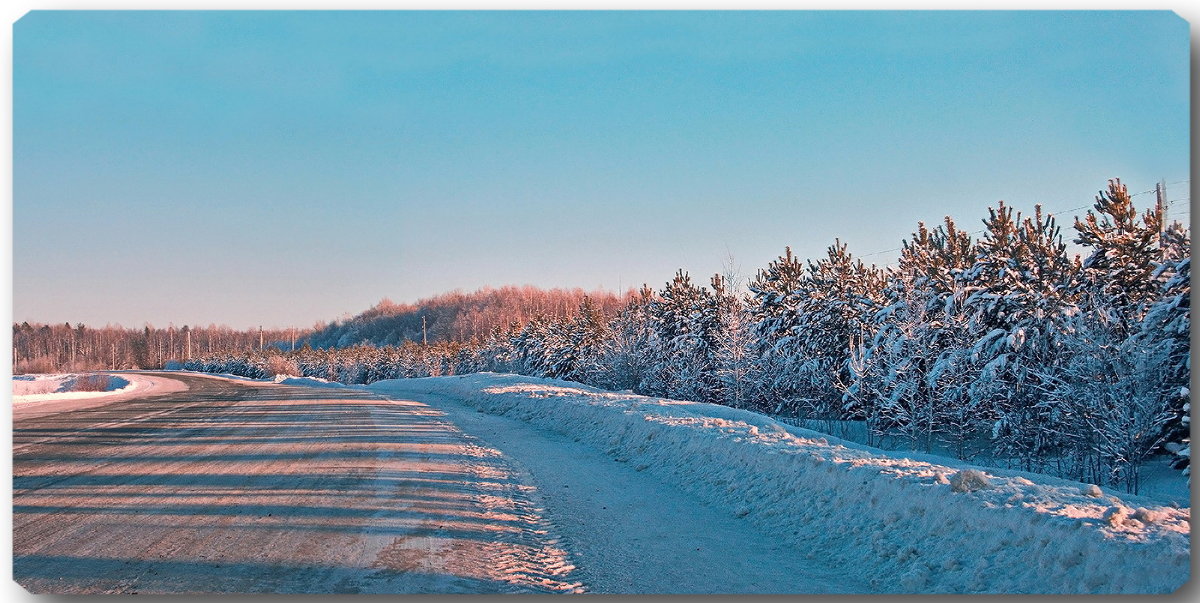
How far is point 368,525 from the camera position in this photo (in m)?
Result: 7.55

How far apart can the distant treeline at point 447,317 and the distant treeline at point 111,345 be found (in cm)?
1698

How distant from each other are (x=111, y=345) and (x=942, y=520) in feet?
143

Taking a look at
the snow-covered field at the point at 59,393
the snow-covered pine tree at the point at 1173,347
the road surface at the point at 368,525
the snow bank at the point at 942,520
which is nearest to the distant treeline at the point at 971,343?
the snow-covered pine tree at the point at 1173,347

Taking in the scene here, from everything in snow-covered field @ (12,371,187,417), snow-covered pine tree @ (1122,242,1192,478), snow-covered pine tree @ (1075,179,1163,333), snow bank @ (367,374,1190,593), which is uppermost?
snow-covered pine tree @ (1075,179,1163,333)

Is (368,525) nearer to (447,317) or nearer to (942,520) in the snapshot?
(942,520)

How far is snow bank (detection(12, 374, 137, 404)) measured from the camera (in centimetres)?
2797

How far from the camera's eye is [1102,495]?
677cm

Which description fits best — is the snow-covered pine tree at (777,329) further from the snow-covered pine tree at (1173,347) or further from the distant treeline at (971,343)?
the snow-covered pine tree at (1173,347)

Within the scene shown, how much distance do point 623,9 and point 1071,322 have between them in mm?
9897

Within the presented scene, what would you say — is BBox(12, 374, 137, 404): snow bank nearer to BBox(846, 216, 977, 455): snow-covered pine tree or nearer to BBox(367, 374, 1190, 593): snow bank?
BBox(367, 374, 1190, 593): snow bank

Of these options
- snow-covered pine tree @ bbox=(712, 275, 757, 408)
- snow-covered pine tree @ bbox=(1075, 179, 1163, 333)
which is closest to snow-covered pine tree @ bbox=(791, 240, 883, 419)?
snow-covered pine tree @ bbox=(712, 275, 757, 408)

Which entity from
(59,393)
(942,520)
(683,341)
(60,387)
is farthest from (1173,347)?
(60,387)

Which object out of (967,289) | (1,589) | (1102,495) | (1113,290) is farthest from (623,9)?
(967,289)

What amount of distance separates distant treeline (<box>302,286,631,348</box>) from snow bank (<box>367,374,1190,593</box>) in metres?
47.0
